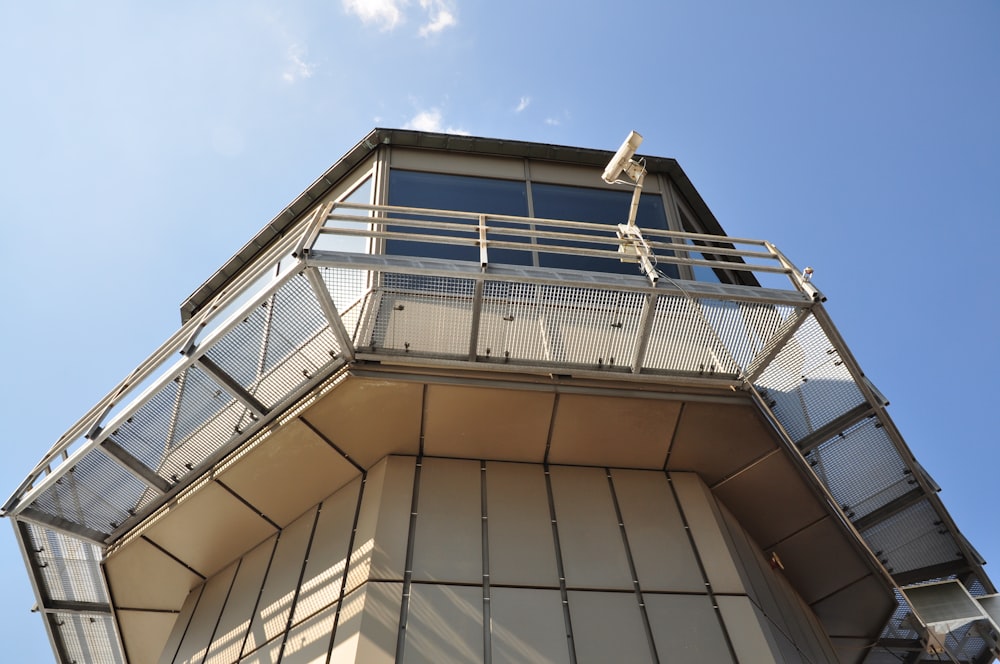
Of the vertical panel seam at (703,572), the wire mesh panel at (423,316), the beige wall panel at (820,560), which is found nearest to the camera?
the vertical panel seam at (703,572)

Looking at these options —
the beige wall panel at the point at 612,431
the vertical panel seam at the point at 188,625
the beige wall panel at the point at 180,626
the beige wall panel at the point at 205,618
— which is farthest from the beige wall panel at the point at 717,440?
the beige wall panel at the point at 180,626

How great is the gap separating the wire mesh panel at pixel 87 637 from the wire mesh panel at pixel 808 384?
10.1 metres

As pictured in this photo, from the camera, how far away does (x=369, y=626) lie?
25.4 ft

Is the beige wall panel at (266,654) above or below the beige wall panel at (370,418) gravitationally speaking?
below

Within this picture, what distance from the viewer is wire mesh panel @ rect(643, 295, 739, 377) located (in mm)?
8742

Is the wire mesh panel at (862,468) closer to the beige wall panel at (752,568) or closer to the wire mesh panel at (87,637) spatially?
the beige wall panel at (752,568)

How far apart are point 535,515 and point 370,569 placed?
85.8 inches

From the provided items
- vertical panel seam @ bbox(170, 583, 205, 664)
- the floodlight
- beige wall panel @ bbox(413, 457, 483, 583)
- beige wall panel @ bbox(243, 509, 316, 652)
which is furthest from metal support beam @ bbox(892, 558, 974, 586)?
vertical panel seam @ bbox(170, 583, 205, 664)

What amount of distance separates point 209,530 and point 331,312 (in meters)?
4.10

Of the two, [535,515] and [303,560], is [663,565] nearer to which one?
[535,515]

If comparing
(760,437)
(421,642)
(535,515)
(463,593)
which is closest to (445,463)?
(535,515)

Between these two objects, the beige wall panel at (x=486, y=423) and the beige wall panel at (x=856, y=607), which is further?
the beige wall panel at (x=856, y=607)

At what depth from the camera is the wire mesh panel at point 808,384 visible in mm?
8969

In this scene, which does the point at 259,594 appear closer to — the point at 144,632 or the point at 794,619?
the point at 144,632
